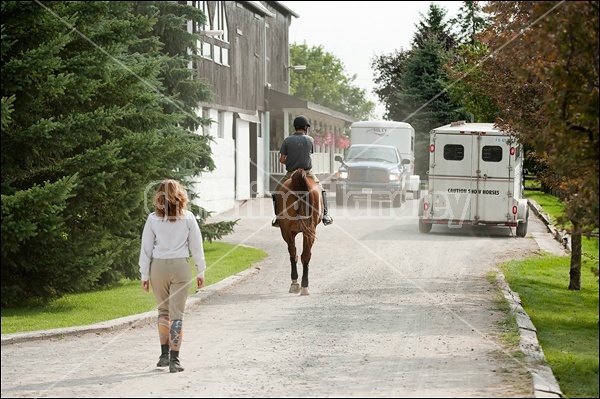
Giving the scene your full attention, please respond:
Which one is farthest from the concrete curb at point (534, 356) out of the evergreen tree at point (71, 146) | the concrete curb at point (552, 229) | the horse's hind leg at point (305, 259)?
the evergreen tree at point (71, 146)

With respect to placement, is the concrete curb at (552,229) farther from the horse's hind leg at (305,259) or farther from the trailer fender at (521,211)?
the horse's hind leg at (305,259)

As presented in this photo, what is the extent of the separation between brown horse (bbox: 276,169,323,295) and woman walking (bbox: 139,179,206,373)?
18.7 feet

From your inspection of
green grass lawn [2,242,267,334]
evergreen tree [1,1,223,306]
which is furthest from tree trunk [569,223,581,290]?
evergreen tree [1,1,223,306]

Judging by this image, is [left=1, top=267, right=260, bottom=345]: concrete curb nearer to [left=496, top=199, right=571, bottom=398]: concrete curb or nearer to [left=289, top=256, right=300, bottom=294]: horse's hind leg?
[left=289, top=256, right=300, bottom=294]: horse's hind leg

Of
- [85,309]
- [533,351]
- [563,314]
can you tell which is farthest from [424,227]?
[533,351]

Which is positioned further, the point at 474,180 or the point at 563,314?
the point at 474,180

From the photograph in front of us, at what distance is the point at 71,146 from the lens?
12.8 meters

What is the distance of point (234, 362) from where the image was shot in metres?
9.43

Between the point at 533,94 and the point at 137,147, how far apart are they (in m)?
5.52

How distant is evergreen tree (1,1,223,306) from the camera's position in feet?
39.5

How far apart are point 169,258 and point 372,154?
2749 centimetres

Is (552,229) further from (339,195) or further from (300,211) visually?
(300,211)

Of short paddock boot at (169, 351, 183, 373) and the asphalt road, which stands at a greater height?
short paddock boot at (169, 351, 183, 373)

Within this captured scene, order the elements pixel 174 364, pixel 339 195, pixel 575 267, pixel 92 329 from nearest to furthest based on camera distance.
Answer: pixel 174 364 < pixel 92 329 < pixel 575 267 < pixel 339 195
